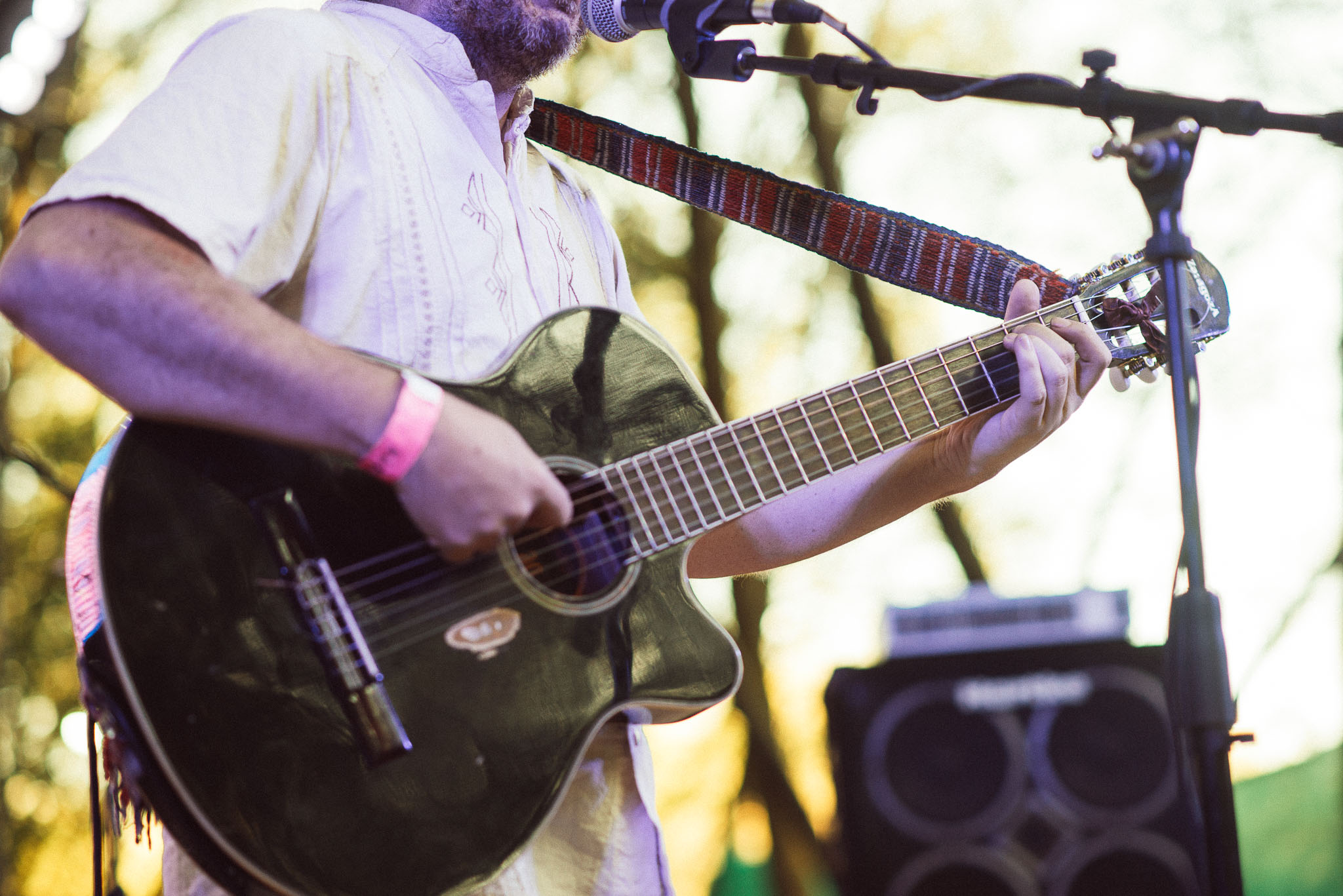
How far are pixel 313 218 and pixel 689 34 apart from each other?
59 centimetres

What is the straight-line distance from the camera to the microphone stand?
115 centimetres

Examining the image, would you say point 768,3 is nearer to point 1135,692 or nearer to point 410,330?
point 410,330

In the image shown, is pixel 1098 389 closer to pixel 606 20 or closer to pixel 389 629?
pixel 606 20

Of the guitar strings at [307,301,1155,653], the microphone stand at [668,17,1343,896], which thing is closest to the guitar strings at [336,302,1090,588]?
the guitar strings at [307,301,1155,653]

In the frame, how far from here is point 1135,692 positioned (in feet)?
7.41

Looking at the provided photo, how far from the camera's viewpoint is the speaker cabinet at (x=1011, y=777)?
217 cm

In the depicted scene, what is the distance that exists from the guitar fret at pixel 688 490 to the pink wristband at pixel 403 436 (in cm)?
38

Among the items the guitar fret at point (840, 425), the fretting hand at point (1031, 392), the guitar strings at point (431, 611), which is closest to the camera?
the guitar strings at point (431, 611)

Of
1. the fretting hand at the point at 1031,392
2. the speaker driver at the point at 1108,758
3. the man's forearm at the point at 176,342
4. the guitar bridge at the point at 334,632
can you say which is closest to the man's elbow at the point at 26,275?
the man's forearm at the point at 176,342

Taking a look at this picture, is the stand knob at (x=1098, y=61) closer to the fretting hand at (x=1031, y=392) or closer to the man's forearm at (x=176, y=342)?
the fretting hand at (x=1031, y=392)

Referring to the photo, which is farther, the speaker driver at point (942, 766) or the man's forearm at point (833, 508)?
the speaker driver at point (942, 766)

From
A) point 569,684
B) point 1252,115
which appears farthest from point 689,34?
point 569,684

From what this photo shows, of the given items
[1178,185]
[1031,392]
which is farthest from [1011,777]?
[1178,185]

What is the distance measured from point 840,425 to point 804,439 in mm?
75
